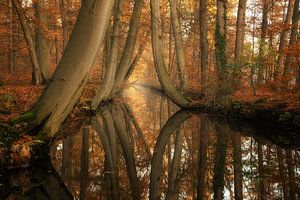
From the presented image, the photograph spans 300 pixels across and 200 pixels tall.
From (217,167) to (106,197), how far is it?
104 inches

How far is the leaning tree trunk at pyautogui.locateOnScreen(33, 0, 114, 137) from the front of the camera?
6.90 m

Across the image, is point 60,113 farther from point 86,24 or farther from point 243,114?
point 243,114

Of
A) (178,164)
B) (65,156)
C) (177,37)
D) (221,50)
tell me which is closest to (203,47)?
(177,37)

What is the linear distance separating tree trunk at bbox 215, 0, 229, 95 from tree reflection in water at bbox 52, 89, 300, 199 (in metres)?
2.71

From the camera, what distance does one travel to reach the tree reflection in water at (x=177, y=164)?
221 inches

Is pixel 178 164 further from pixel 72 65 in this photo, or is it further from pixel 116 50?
pixel 116 50

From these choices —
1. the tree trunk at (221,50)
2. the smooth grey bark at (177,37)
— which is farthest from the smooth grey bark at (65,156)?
the smooth grey bark at (177,37)

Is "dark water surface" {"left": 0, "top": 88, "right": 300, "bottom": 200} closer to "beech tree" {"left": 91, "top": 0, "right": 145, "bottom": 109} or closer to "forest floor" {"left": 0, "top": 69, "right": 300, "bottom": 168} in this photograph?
"forest floor" {"left": 0, "top": 69, "right": 300, "bottom": 168}

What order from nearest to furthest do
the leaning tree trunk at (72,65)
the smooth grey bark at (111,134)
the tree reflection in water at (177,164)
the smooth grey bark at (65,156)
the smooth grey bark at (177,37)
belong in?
the tree reflection in water at (177,164) < the smooth grey bark at (65,156) < the leaning tree trunk at (72,65) < the smooth grey bark at (111,134) < the smooth grey bark at (177,37)

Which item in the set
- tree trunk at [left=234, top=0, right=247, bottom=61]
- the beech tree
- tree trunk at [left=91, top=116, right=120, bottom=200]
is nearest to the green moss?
tree trunk at [left=91, top=116, right=120, bottom=200]

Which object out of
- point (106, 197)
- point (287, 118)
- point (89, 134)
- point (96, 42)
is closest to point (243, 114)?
point (287, 118)

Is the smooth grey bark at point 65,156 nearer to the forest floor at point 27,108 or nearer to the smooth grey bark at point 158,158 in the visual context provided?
the forest floor at point 27,108

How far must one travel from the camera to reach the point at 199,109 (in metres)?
16.3

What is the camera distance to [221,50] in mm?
14227
